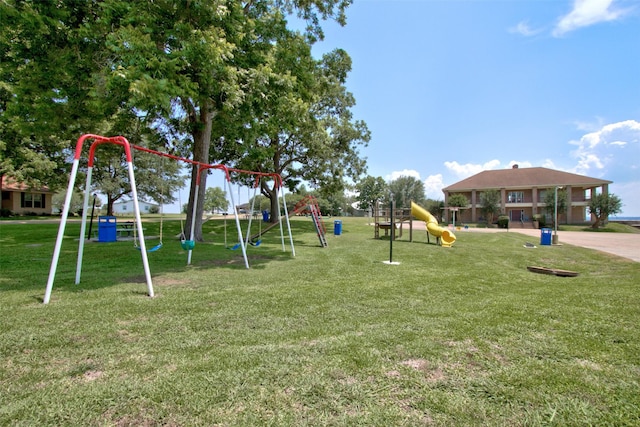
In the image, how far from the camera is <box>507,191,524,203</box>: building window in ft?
144

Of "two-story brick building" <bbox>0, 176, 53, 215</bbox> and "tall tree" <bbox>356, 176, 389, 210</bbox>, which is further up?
"tall tree" <bbox>356, 176, 389, 210</bbox>

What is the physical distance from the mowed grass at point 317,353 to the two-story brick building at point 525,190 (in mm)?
37140

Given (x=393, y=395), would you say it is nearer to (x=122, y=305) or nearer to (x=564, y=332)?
(x=564, y=332)

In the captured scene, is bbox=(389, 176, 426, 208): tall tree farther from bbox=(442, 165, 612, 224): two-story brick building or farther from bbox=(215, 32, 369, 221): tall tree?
bbox=(215, 32, 369, 221): tall tree

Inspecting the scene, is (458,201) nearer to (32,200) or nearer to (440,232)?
(440,232)

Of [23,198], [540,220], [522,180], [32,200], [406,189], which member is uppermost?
[406,189]

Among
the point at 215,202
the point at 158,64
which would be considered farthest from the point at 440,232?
the point at 215,202

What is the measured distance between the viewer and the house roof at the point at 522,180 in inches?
1617

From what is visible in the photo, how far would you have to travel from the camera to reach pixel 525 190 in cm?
4381

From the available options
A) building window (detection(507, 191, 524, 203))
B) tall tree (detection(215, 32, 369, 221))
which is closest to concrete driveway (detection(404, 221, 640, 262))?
tall tree (detection(215, 32, 369, 221))

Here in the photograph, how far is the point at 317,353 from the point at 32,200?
4646 cm

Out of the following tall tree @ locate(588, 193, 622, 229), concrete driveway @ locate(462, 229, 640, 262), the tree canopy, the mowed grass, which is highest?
the tree canopy

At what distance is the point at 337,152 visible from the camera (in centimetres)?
2400

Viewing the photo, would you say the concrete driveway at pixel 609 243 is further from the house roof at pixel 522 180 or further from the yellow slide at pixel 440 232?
the house roof at pixel 522 180
